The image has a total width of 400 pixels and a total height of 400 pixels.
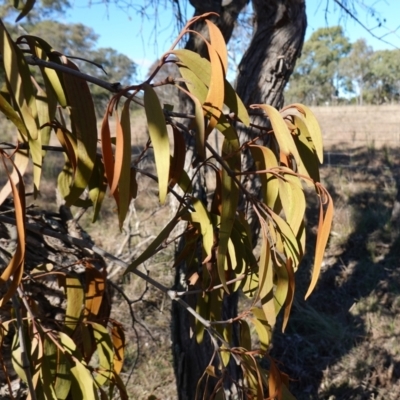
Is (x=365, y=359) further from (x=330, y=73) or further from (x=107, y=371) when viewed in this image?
(x=330, y=73)

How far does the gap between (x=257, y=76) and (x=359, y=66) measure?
2632 centimetres

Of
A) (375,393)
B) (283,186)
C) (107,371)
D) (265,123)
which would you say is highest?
(265,123)

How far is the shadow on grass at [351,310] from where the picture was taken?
8.13 feet

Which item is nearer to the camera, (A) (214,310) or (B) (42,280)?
(A) (214,310)

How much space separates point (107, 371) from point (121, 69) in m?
12.3

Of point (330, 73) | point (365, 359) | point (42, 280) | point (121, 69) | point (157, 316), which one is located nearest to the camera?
point (42, 280)

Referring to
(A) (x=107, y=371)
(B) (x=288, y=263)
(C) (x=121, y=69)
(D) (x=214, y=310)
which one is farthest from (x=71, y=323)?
(C) (x=121, y=69)

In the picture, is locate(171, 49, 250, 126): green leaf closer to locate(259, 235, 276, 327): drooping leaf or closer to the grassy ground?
locate(259, 235, 276, 327): drooping leaf

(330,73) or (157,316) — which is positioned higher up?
(330,73)

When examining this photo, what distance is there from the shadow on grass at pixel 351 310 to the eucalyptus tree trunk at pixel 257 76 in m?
0.99

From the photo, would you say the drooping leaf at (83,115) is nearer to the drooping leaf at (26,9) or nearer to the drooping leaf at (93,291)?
the drooping leaf at (26,9)

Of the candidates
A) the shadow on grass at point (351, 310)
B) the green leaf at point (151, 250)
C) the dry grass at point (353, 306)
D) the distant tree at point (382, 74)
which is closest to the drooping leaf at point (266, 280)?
the green leaf at point (151, 250)

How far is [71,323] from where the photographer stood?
2.96 feet

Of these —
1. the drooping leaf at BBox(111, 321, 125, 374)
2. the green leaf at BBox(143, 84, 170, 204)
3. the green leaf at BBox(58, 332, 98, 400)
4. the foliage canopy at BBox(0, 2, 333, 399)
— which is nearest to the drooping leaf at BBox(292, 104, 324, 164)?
the foliage canopy at BBox(0, 2, 333, 399)
